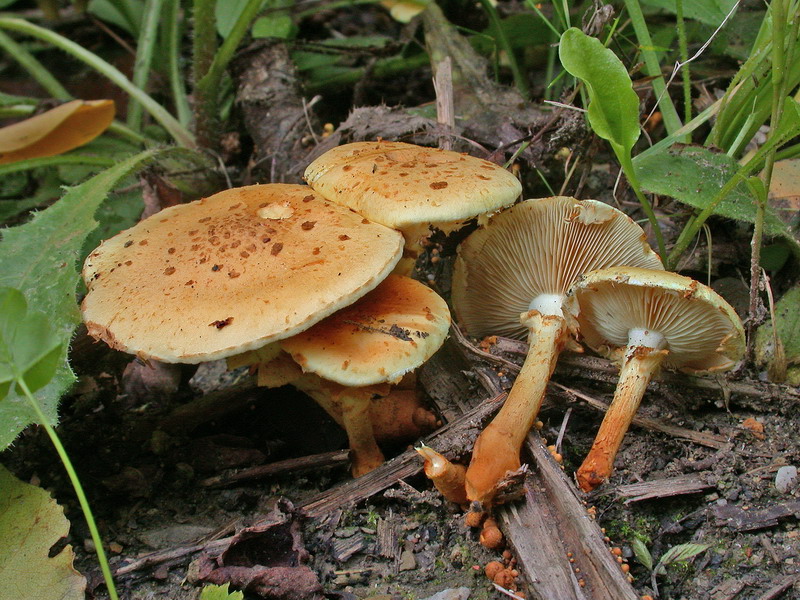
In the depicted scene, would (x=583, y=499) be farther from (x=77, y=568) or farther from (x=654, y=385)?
(x=77, y=568)

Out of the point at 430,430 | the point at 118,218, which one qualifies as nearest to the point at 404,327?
the point at 430,430

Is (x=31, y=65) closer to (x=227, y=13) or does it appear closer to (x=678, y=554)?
(x=227, y=13)

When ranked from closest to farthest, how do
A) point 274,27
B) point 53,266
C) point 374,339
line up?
point 374,339 → point 53,266 → point 274,27

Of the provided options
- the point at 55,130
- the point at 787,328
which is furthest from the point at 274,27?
the point at 787,328

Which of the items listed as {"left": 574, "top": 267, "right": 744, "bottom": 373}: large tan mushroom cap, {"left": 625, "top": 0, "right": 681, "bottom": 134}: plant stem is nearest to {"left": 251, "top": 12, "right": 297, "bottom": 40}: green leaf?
{"left": 625, "top": 0, "right": 681, "bottom": 134}: plant stem

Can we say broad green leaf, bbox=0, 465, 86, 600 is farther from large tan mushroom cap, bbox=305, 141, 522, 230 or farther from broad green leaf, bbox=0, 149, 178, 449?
large tan mushroom cap, bbox=305, 141, 522, 230

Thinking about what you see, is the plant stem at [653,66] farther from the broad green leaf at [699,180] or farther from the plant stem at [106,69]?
the plant stem at [106,69]

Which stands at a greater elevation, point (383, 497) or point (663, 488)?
point (663, 488)
